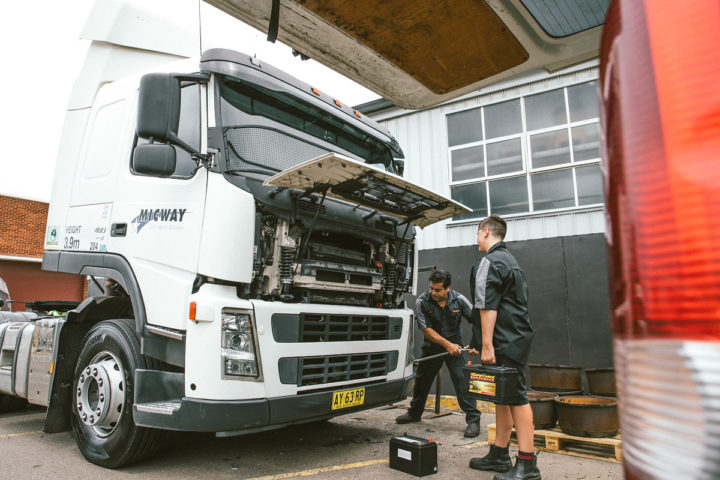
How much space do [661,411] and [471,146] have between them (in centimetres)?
877

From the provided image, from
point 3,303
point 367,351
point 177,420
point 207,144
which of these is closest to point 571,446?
point 367,351

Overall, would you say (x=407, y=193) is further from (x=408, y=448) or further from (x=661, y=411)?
(x=661, y=411)

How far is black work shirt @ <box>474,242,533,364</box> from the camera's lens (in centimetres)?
371

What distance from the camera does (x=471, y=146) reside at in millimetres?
9062

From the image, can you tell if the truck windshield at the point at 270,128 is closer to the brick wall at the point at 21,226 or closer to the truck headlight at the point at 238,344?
the truck headlight at the point at 238,344

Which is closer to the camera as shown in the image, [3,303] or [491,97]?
[3,303]

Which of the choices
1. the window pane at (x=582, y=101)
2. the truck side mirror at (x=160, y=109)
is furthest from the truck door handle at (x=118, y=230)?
the window pane at (x=582, y=101)

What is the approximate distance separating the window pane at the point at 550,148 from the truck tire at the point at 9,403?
8.51 metres

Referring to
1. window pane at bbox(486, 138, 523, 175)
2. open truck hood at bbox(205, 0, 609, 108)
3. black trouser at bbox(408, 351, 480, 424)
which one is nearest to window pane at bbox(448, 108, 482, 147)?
window pane at bbox(486, 138, 523, 175)

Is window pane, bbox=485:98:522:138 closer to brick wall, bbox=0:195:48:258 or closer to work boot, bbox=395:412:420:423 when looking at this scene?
work boot, bbox=395:412:420:423

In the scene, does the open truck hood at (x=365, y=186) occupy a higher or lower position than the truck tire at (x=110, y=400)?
higher

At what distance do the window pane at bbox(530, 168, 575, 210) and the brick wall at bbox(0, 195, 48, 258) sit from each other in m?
17.9

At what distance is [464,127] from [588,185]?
8.31 feet

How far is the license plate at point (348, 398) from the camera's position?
3.83 meters
